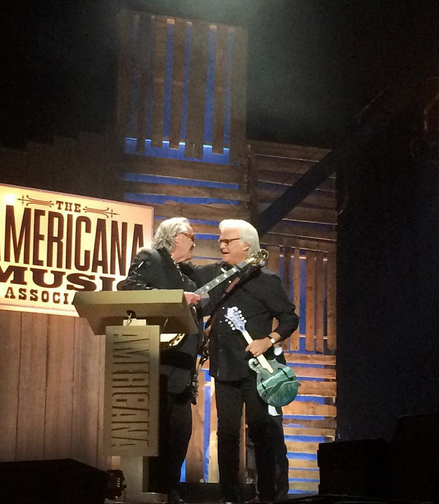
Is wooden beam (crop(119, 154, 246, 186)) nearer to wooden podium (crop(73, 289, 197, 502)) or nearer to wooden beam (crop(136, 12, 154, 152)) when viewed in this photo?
wooden beam (crop(136, 12, 154, 152))

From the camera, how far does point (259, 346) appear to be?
5.61 m

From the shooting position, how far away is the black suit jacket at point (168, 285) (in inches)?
217

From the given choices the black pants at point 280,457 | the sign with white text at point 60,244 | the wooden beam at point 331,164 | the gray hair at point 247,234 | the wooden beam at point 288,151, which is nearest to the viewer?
the black pants at point 280,457

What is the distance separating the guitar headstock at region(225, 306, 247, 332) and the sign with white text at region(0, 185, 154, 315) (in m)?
1.48

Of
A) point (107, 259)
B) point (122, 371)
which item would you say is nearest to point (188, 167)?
point (107, 259)

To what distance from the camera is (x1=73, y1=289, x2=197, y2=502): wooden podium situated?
454 centimetres

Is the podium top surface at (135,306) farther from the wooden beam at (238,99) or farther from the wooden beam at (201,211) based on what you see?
the wooden beam at (238,99)

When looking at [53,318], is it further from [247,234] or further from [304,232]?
[304,232]

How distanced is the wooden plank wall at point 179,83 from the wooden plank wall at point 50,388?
6.14 ft

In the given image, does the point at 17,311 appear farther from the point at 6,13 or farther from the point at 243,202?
the point at 6,13

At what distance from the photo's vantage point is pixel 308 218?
10977 mm

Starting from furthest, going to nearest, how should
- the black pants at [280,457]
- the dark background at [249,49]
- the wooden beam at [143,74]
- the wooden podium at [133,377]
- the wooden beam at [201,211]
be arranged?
the dark background at [249,49]
the wooden beam at [143,74]
the wooden beam at [201,211]
the black pants at [280,457]
the wooden podium at [133,377]

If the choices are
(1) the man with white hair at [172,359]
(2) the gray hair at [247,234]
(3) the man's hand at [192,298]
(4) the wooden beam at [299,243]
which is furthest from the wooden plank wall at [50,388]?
(4) the wooden beam at [299,243]

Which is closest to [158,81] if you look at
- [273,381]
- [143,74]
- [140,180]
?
[143,74]
